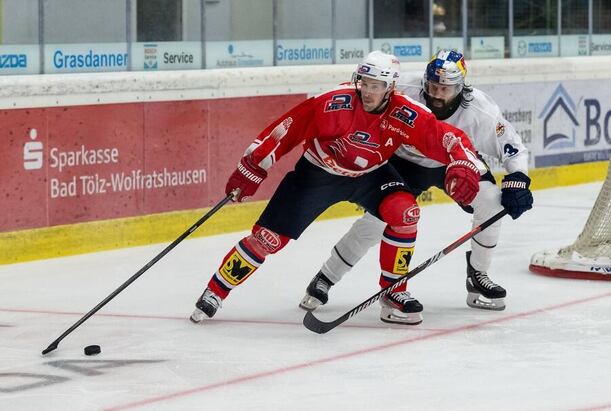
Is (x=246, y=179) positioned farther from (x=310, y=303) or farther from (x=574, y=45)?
(x=574, y=45)

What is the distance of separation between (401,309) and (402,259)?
0.66 ft

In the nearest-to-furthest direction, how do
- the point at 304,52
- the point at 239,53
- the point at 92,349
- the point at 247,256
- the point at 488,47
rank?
the point at 92,349 < the point at 247,256 < the point at 239,53 < the point at 304,52 < the point at 488,47

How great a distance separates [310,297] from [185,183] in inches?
90.7

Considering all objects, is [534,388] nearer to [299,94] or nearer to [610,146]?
[299,94]

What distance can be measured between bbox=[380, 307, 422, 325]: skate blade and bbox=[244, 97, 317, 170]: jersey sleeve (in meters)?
0.78

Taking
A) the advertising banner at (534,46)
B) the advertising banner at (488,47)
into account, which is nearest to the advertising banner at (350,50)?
the advertising banner at (488,47)

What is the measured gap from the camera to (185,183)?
8.19 m

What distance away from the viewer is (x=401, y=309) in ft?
18.7

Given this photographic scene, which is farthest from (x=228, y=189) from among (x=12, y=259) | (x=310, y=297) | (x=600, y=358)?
(x=12, y=259)

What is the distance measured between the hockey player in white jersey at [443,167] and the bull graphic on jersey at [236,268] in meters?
0.51

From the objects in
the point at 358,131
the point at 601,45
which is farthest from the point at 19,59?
the point at 601,45

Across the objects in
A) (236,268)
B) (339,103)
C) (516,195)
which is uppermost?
(339,103)

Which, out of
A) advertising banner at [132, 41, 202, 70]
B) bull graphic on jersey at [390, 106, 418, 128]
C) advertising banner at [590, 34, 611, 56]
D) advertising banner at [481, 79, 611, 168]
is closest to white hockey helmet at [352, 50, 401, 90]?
bull graphic on jersey at [390, 106, 418, 128]

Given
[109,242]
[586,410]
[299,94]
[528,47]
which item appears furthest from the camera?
[528,47]
